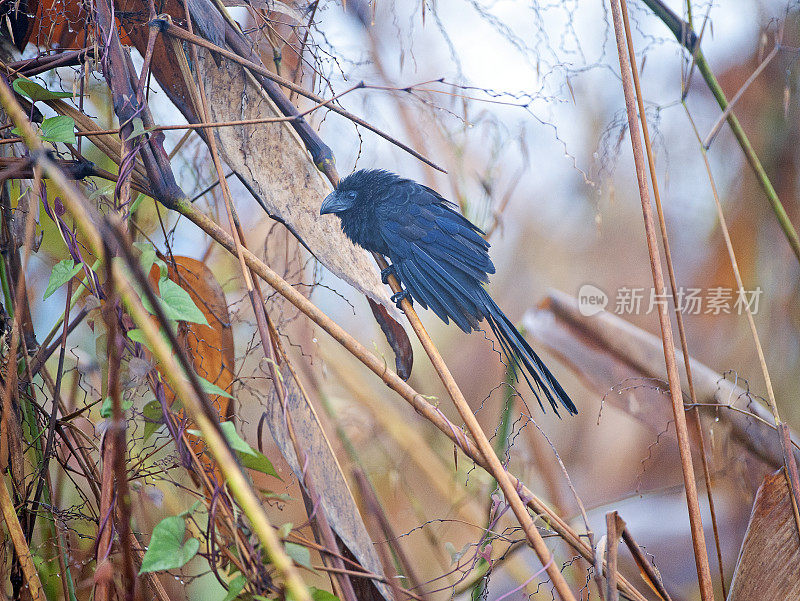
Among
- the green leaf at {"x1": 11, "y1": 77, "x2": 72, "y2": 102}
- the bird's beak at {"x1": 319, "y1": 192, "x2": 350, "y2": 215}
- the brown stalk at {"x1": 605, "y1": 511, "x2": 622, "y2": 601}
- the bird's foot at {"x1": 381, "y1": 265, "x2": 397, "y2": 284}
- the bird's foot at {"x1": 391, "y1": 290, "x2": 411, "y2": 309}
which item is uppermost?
the green leaf at {"x1": 11, "y1": 77, "x2": 72, "y2": 102}

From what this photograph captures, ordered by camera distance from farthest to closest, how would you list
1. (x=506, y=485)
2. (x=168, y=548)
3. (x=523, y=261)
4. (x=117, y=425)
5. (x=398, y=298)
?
(x=523, y=261) → (x=398, y=298) → (x=506, y=485) → (x=168, y=548) → (x=117, y=425)

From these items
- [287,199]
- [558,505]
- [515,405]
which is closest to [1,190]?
[287,199]

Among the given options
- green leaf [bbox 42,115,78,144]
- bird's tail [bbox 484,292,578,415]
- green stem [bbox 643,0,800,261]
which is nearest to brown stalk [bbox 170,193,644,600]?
green leaf [bbox 42,115,78,144]

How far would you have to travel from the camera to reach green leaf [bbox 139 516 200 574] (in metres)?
0.43

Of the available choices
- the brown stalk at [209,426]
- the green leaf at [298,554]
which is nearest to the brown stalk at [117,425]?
the brown stalk at [209,426]

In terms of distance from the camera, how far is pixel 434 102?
916 mm

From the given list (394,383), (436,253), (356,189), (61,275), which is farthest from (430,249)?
(61,275)

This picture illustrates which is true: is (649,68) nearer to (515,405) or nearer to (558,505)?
(515,405)

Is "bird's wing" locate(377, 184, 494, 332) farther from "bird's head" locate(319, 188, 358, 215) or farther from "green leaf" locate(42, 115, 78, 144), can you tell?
"green leaf" locate(42, 115, 78, 144)

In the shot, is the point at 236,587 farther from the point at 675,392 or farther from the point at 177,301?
the point at 675,392

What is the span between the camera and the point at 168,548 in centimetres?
44

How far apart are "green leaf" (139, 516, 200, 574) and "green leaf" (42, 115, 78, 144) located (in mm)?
388

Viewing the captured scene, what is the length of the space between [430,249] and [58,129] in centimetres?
50

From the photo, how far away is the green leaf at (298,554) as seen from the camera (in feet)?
1.65
